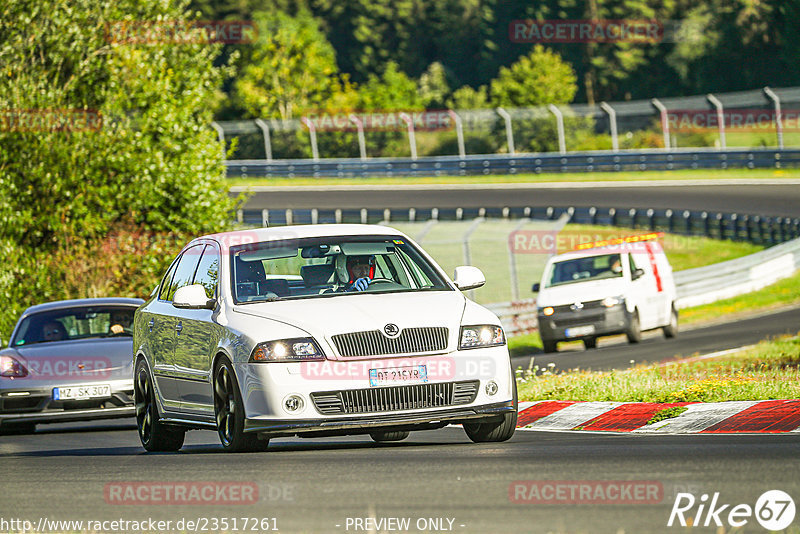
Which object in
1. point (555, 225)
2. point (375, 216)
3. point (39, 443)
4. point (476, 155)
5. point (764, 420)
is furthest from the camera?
point (476, 155)

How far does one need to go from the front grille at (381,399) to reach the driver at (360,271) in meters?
1.19

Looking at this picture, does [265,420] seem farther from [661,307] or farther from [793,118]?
[793,118]

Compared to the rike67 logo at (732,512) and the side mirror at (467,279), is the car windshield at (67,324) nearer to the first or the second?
the side mirror at (467,279)

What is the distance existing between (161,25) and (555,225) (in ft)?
35.4

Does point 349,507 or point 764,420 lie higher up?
point 349,507

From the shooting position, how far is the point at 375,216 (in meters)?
43.1

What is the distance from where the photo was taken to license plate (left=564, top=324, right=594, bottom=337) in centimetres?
2372

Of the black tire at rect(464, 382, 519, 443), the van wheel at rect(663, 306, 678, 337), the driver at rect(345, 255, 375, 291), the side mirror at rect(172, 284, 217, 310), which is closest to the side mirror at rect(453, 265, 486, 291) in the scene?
the driver at rect(345, 255, 375, 291)

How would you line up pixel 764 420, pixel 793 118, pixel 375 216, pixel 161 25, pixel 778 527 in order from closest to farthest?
pixel 778 527, pixel 764 420, pixel 161 25, pixel 375 216, pixel 793 118

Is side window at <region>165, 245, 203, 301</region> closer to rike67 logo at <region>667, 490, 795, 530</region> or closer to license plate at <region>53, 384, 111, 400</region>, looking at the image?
license plate at <region>53, 384, 111, 400</region>

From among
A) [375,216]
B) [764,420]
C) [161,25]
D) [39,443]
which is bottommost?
[375,216]

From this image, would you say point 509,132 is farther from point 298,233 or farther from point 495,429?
point 495,429

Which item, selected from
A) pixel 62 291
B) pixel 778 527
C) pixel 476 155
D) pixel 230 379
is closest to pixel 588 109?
pixel 476 155

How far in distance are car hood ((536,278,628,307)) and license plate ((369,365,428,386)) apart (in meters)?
15.1
